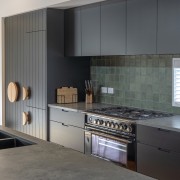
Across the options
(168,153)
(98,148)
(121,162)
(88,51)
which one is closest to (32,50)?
(88,51)

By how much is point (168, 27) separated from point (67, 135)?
202 cm

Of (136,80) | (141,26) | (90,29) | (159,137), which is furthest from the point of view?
(90,29)

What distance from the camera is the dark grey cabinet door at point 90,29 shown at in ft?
15.3

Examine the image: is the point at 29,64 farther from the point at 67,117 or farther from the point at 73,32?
the point at 67,117

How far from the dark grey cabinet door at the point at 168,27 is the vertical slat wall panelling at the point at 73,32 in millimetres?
1529

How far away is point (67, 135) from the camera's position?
4828mm

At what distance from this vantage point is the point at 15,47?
231 inches

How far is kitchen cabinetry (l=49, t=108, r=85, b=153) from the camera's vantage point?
4590 millimetres

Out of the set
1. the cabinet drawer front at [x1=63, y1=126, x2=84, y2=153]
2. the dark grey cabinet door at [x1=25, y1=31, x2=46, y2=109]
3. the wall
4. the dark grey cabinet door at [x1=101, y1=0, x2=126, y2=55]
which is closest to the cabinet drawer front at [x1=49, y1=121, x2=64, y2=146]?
the cabinet drawer front at [x1=63, y1=126, x2=84, y2=153]

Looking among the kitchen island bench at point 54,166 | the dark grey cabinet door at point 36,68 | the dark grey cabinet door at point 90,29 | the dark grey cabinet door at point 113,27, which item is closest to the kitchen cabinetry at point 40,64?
the dark grey cabinet door at point 36,68

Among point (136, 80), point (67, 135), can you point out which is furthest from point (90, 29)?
point (67, 135)

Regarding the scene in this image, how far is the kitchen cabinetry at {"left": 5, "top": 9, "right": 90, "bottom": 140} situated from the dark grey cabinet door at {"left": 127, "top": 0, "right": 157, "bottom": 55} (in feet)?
4.53

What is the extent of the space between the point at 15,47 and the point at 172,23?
303 centimetres

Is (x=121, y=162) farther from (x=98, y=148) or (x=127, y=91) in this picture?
(x=127, y=91)
